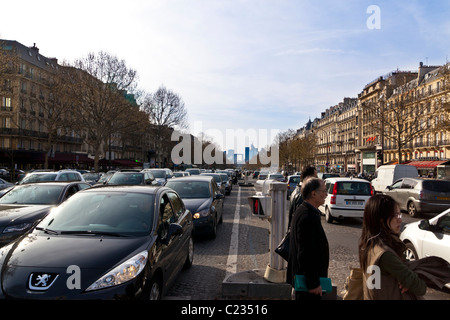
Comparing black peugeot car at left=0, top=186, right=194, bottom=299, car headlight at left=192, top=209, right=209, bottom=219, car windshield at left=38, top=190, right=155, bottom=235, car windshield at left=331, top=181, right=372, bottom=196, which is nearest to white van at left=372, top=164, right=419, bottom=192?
car windshield at left=331, top=181, right=372, bottom=196

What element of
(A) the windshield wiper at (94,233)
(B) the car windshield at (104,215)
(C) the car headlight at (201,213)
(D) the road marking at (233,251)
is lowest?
(D) the road marking at (233,251)

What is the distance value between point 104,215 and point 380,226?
3348mm

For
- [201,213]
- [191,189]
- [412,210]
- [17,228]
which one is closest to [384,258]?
[201,213]

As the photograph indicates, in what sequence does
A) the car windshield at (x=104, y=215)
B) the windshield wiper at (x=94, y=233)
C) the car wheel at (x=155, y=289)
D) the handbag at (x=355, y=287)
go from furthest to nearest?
1. the car windshield at (x=104, y=215)
2. the windshield wiper at (x=94, y=233)
3. the car wheel at (x=155, y=289)
4. the handbag at (x=355, y=287)

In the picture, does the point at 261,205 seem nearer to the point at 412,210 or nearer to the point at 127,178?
the point at 412,210

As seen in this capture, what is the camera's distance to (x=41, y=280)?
3088 millimetres

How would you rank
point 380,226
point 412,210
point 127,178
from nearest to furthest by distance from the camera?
point 380,226 < point 412,210 < point 127,178

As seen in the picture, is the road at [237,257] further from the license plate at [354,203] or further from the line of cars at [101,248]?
the license plate at [354,203]

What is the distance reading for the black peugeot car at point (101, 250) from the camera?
122 inches

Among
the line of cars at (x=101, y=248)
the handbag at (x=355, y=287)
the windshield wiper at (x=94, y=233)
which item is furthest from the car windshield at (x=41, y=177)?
the handbag at (x=355, y=287)

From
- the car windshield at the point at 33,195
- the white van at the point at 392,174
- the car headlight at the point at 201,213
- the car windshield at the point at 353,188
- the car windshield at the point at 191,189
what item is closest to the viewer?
the car windshield at the point at 33,195
